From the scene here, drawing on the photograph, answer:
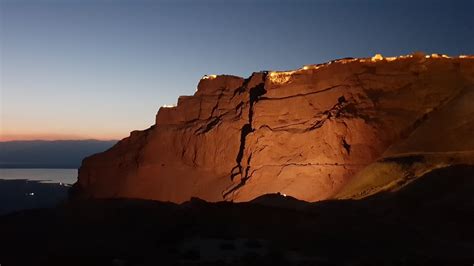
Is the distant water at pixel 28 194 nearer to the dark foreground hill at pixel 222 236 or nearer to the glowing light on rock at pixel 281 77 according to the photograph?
the glowing light on rock at pixel 281 77

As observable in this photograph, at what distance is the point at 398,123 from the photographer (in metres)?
46.8

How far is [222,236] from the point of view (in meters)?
20.8

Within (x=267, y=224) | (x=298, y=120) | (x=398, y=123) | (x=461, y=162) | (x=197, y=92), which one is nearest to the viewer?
(x=267, y=224)

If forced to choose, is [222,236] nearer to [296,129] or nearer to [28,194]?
[296,129]

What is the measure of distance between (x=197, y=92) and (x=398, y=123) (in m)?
23.0

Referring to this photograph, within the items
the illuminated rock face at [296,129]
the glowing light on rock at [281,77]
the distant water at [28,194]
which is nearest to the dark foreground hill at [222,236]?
the illuminated rock face at [296,129]

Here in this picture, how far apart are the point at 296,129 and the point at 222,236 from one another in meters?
29.5

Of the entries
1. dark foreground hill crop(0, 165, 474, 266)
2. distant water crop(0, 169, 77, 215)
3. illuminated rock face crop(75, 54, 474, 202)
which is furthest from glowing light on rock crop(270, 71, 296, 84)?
distant water crop(0, 169, 77, 215)

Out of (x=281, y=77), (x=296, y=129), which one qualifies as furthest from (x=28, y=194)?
(x=296, y=129)

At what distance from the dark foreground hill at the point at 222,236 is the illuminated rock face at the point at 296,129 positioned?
16370 millimetres

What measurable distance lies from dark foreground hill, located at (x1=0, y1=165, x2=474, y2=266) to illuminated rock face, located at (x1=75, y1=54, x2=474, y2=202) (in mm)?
16370

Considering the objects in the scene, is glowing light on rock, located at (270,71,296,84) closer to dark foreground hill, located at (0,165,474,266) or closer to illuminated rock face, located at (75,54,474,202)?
illuminated rock face, located at (75,54,474,202)

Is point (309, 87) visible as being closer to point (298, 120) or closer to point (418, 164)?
point (298, 120)

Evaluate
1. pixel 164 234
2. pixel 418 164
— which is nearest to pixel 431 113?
pixel 418 164
